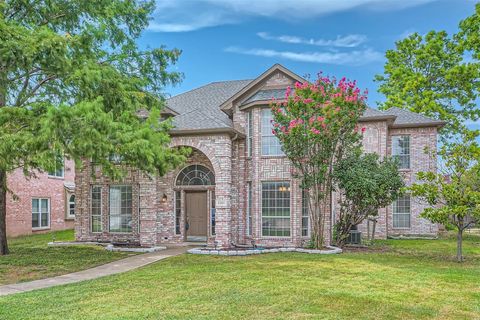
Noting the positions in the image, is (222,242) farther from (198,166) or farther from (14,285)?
(14,285)

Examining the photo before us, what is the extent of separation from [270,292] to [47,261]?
7813mm

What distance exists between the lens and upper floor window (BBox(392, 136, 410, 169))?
750 inches

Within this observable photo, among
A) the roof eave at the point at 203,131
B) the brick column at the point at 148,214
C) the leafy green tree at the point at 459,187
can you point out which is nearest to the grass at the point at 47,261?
the brick column at the point at 148,214

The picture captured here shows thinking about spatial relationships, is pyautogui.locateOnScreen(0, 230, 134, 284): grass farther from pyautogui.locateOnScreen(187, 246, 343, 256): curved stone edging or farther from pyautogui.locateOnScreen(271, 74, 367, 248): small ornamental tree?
pyautogui.locateOnScreen(271, 74, 367, 248): small ornamental tree

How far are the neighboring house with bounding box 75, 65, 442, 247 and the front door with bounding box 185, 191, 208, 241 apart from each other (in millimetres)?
41

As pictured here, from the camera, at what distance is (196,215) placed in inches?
631

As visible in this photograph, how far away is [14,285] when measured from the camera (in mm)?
8820

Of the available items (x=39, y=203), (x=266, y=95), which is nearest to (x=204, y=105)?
(x=266, y=95)

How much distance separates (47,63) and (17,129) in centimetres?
174

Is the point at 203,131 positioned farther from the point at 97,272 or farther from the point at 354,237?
the point at 354,237

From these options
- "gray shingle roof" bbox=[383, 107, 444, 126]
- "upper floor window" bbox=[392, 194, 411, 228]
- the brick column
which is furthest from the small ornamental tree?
"upper floor window" bbox=[392, 194, 411, 228]

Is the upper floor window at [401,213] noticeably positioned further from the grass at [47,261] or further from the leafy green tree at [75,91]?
the grass at [47,261]

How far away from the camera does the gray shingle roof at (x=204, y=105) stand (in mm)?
14586

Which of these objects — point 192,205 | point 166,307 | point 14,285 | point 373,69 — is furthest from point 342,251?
point 373,69
